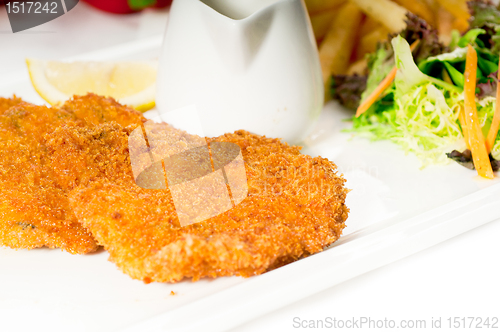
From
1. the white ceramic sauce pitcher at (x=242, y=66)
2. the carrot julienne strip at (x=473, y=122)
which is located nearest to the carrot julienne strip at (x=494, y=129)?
the carrot julienne strip at (x=473, y=122)

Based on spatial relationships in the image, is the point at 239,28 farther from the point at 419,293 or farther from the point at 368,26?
the point at 368,26

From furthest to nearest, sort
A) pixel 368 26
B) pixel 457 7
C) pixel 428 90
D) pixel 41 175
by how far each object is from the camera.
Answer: pixel 368 26, pixel 457 7, pixel 428 90, pixel 41 175

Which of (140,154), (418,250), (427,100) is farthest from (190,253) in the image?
(427,100)

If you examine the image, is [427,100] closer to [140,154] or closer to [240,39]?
[240,39]

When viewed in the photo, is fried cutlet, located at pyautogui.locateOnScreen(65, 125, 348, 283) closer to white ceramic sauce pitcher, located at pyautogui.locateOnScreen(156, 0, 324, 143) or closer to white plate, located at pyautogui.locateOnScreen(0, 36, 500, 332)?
white plate, located at pyautogui.locateOnScreen(0, 36, 500, 332)

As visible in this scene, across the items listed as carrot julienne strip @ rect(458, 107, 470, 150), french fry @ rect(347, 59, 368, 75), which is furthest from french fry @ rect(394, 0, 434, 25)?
carrot julienne strip @ rect(458, 107, 470, 150)

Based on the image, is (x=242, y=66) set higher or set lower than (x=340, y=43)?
higher

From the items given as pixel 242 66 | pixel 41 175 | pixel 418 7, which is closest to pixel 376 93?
pixel 242 66
